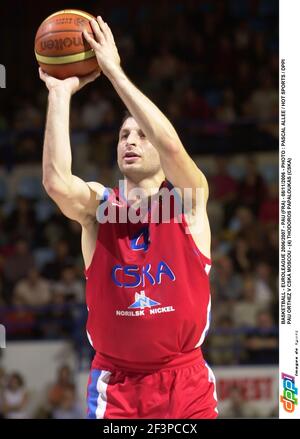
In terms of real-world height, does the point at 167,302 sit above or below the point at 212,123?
below

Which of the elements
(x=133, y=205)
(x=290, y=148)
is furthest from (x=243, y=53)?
(x=133, y=205)

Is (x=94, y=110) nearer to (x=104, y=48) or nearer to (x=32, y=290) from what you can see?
(x=32, y=290)

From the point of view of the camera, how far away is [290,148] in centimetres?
537

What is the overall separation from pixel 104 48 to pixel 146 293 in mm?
1320

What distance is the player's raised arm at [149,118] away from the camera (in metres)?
4.24

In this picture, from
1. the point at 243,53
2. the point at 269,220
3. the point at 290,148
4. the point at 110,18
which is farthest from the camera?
the point at 110,18

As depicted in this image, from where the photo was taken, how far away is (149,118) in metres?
4.25

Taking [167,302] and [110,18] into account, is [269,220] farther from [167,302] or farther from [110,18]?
[167,302]

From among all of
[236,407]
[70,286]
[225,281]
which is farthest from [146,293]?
[70,286]

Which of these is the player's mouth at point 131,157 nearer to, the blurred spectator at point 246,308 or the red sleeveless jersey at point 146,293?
the red sleeveless jersey at point 146,293

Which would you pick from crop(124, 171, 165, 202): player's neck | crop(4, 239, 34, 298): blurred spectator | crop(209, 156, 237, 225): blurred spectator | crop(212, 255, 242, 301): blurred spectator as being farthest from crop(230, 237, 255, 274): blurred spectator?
crop(124, 171, 165, 202): player's neck

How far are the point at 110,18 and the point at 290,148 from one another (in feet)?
28.1

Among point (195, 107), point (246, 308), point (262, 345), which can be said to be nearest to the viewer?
point (262, 345)

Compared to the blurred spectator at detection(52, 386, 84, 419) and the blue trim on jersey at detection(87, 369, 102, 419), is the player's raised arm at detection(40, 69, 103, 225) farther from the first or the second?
the blurred spectator at detection(52, 386, 84, 419)
